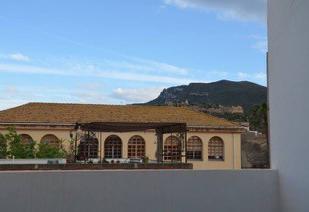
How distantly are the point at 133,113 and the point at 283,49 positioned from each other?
30.4m

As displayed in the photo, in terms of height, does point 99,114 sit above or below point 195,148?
above

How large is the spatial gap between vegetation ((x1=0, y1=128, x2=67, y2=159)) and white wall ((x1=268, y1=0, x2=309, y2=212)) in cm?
2368

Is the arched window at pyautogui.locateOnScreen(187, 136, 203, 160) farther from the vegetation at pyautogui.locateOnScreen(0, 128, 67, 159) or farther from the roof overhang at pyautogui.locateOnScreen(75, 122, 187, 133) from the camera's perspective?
the roof overhang at pyautogui.locateOnScreen(75, 122, 187, 133)

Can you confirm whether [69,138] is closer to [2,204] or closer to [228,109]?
[2,204]

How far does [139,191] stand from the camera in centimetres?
795

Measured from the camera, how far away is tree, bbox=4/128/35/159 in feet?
102

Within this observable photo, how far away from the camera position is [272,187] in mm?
8797

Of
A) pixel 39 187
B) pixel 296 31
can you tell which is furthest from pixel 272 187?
pixel 39 187

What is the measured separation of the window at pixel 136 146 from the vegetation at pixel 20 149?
659 cm

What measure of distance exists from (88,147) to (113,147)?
939cm

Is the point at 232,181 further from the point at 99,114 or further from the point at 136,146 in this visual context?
the point at 99,114

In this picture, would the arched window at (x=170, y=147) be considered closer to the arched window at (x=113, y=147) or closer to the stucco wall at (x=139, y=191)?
the arched window at (x=113, y=147)

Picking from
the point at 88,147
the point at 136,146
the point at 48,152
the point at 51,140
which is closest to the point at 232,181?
the point at 88,147

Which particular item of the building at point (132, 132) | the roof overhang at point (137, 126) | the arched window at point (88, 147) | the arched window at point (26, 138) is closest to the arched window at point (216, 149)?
the building at point (132, 132)
